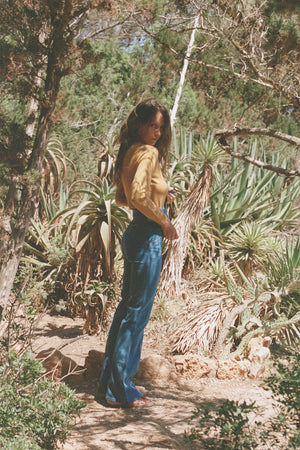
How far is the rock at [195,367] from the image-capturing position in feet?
13.1

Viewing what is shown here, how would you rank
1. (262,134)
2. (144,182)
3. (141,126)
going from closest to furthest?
(144,182)
(262,134)
(141,126)

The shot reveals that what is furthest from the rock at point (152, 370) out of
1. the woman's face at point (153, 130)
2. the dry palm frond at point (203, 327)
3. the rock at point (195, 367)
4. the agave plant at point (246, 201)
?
the agave plant at point (246, 201)

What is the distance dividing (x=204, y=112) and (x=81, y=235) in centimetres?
723

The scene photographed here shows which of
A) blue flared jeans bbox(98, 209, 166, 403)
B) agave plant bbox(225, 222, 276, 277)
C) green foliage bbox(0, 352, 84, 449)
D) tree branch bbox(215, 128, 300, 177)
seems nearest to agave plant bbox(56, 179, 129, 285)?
blue flared jeans bbox(98, 209, 166, 403)

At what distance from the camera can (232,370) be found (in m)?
4.02

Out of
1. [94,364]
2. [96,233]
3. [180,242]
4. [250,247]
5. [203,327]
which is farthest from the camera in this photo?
[250,247]

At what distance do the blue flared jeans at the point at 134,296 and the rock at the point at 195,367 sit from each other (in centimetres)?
84

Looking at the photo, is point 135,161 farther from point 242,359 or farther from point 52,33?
point 242,359

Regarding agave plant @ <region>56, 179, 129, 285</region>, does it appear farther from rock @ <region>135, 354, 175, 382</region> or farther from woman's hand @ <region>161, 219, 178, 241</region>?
woman's hand @ <region>161, 219, 178, 241</region>

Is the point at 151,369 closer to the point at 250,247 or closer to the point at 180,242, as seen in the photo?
the point at 180,242

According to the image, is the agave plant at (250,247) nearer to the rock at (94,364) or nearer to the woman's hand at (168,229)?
the rock at (94,364)

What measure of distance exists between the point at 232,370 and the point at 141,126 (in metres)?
2.06

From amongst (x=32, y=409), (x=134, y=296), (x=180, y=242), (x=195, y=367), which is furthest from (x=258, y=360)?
(x=32, y=409)

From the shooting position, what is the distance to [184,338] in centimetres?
452
